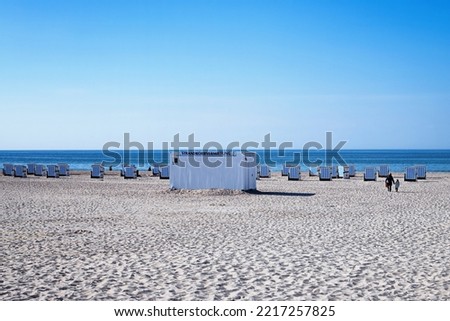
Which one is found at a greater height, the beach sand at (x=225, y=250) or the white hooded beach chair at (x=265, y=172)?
the white hooded beach chair at (x=265, y=172)

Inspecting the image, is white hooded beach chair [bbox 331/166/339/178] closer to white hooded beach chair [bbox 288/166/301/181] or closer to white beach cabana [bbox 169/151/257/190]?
white hooded beach chair [bbox 288/166/301/181]

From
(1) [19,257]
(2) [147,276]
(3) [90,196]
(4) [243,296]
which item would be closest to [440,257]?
(4) [243,296]

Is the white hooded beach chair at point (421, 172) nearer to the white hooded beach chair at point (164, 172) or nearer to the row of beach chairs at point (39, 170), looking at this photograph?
the white hooded beach chair at point (164, 172)

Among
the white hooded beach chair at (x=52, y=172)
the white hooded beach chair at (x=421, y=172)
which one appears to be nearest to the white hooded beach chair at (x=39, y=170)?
the white hooded beach chair at (x=52, y=172)

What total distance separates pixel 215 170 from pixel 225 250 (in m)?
12.8

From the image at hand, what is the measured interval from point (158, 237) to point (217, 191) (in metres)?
10.9

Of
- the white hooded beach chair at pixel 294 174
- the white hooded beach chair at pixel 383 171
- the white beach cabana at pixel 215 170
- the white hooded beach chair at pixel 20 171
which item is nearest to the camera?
the white beach cabana at pixel 215 170

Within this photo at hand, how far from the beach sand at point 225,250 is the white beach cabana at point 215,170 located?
13.3 ft

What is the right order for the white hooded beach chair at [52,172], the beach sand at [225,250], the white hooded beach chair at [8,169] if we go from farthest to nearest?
the white hooded beach chair at [8,169]
the white hooded beach chair at [52,172]
the beach sand at [225,250]

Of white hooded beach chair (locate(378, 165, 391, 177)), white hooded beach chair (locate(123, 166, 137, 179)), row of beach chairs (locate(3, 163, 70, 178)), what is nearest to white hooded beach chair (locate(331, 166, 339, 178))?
white hooded beach chair (locate(378, 165, 391, 177))

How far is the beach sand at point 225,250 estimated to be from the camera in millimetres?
6699

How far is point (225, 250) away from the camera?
9.38 m
